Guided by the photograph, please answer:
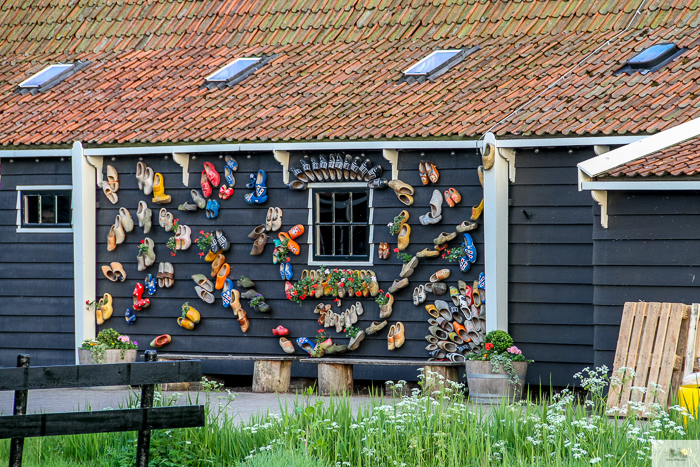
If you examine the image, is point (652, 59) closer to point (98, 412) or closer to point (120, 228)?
point (120, 228)

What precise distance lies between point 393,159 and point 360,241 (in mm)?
1007

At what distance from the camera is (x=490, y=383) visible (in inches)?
389

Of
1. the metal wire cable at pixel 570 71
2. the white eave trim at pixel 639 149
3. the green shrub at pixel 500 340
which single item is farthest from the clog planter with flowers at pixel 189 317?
the white eave trim at pixel 639 149

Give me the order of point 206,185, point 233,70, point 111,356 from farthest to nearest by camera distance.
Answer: point 233,70
point 206,185
point 111,356

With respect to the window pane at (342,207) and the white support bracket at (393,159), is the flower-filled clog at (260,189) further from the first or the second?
the white support bracket at (393,159)

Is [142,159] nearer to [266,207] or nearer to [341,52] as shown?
[266,207]

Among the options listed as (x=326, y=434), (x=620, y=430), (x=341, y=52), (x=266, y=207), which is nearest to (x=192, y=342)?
(x=266, y=207)

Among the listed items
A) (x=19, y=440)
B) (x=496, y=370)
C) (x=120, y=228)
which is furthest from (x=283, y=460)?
(x=120, y=228)

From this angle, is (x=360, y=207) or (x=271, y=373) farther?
(x=360, y=207)

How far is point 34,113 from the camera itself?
42.1 ft

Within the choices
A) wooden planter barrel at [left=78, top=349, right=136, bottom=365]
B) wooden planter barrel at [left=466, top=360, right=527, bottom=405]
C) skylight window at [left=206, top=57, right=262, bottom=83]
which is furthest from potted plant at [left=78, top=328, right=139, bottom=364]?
wooden planter barrel at [left=466, top=360, right=527, bottom=405]

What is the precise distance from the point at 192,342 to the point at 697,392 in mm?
6159

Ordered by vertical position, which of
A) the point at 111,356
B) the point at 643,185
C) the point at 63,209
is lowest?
the point at 111,356

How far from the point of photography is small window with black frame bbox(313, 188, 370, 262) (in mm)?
11336
